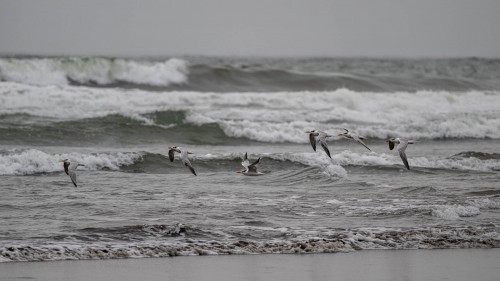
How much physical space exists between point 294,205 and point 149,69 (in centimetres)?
2016

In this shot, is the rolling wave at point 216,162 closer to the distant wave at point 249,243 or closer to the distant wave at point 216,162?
the distant wave at point 216,162

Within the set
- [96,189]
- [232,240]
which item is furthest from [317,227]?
[96,189]

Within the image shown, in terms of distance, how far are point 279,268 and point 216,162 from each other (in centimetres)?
785

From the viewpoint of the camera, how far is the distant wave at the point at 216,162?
14.9m

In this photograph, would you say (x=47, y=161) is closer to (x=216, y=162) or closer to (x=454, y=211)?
(x=216, y=162)

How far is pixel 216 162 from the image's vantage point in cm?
1650

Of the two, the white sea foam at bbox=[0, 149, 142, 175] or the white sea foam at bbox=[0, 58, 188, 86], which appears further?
A: the white sea foam at bbox=[0, 58, 188, 86]

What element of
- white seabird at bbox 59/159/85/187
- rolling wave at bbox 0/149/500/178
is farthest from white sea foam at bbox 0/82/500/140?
white seabird at bbox 59/159/85/187

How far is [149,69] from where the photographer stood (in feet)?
103

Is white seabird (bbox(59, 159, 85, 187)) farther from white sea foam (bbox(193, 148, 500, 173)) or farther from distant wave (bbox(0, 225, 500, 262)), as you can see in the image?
white sea foam (bbox(193, 148, 500, 173))

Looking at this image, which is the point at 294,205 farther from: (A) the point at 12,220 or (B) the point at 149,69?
(B) the point at 149,69

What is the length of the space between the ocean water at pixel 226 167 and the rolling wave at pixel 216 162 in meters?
0.04

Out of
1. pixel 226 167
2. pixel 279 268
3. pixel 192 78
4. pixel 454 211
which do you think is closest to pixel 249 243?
pixel 279 268

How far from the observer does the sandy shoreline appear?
832cm
